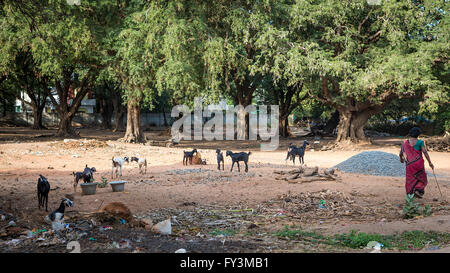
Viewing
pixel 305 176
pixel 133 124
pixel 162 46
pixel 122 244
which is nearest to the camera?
pixel 122 244

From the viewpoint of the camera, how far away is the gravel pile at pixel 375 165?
41.8ft

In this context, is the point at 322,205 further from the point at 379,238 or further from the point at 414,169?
the point at 379,238

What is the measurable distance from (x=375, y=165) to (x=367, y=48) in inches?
443

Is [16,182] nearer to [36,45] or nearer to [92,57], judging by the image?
[36,45]

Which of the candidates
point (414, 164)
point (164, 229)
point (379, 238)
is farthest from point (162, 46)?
point (379, 238)

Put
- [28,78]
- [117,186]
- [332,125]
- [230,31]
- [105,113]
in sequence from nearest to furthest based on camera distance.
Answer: [117,186]
[230,31]
[332,125]
[28,78]
[105,113]

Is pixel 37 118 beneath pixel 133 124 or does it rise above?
above

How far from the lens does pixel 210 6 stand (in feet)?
68.8

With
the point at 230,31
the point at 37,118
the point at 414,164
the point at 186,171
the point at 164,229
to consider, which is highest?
the point at 230,31

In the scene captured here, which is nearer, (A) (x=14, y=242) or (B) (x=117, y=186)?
(A) (x=14, y=242)

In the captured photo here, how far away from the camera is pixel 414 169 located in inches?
332

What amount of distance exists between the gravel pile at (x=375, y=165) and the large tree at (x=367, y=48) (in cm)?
658

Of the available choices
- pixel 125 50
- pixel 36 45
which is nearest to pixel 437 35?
pixel 125 50

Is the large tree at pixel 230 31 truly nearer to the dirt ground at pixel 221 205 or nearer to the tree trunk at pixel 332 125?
the dirt ground at pixel 221 205
